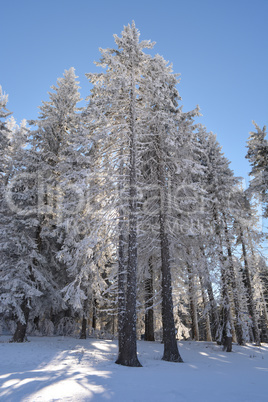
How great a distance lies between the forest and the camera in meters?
10.5

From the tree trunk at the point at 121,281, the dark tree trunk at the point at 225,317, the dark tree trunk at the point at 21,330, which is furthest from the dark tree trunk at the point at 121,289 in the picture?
the dark tree trunk at the point at 225,317

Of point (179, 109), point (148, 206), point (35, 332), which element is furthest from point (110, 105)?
point (35, 332)

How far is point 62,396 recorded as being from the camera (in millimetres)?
3926

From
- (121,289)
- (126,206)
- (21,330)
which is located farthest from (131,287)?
(21,330)

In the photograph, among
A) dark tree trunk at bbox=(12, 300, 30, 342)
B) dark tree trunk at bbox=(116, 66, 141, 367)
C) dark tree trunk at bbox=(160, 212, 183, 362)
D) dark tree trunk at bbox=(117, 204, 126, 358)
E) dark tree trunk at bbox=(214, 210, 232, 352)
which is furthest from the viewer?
dark tree trunk at bbox=(214, 210, 232, 352)

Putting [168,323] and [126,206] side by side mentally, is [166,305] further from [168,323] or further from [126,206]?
[126,206]

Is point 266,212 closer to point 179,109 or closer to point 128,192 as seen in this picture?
point 179,109

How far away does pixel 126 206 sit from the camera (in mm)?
10945

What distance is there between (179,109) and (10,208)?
39.2 feet

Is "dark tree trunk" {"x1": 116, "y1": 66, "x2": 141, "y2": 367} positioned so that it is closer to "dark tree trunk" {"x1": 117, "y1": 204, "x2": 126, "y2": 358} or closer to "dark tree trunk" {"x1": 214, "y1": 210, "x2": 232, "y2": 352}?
"dark tree trunk" {"x1": 117, "y1": 204, "x2": 126, "y2": 358}

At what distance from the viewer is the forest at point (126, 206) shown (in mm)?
10523

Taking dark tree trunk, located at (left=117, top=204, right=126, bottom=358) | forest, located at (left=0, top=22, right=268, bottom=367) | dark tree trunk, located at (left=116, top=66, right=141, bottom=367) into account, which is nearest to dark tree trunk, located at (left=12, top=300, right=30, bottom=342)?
forest, located at (left=0, top=22, right=268, bottom=367)

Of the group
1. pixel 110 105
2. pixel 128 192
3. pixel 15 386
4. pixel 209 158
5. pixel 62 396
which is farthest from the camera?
pixel 209 158

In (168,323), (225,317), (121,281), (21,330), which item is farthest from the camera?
(225,317)
